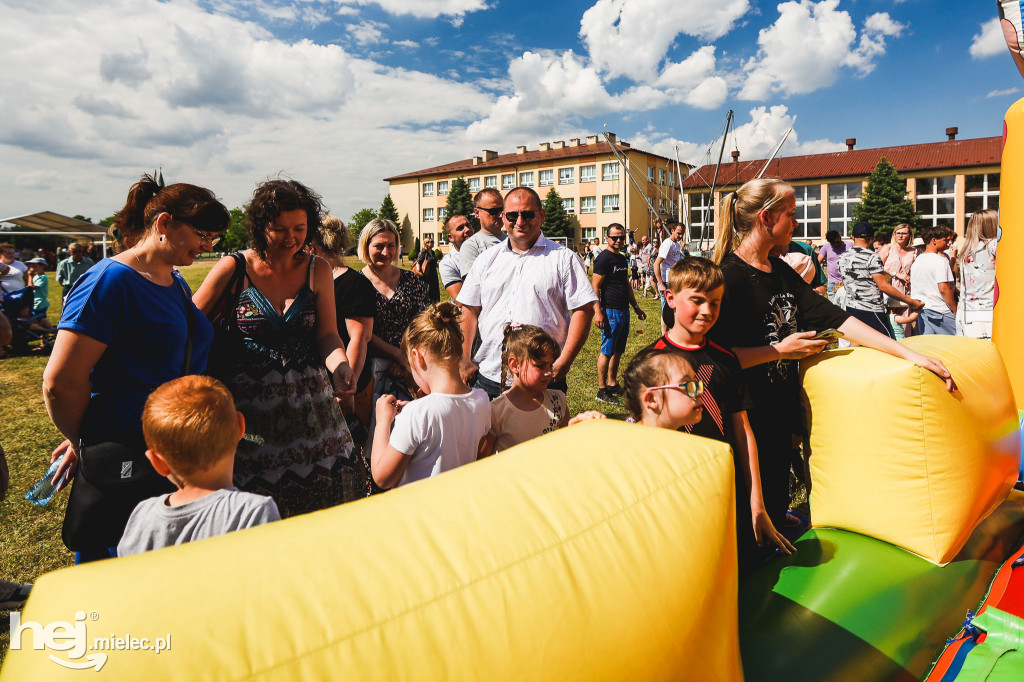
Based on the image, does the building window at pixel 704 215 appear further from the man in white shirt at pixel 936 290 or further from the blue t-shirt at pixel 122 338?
the blue t-shirt at pixel 122 338

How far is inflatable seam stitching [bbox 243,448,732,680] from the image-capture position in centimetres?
97

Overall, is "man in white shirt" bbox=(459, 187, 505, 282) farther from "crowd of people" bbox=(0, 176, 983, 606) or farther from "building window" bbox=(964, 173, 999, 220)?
"building window" bbox=(964, 173, 999, 220)

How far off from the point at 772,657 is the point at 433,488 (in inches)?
52.2

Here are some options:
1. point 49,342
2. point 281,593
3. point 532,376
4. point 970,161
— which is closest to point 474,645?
point 281,593

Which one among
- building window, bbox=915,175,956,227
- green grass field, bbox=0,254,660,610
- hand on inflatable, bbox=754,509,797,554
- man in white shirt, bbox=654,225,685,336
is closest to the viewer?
hand on inflatable, bbox=754,509,797,554

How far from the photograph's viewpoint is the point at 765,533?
2.42 meters

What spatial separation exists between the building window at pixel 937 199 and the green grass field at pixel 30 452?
48.2m

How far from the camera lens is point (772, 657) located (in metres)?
1.92

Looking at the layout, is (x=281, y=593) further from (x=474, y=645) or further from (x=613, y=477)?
(x=613, y=477)

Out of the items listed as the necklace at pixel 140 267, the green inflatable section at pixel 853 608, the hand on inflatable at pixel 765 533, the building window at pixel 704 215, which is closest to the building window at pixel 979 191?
the building window at pixel 704 215

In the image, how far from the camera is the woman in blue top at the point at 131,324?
80.8 inches

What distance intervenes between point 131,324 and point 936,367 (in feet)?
10.3

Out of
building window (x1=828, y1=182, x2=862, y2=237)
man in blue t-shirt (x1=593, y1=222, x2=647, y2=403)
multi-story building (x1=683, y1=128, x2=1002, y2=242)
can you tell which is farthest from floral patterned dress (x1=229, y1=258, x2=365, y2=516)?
building window (x1=828, y1=182, x2=862, y2=237)

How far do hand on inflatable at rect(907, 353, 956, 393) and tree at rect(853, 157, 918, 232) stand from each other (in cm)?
4793
